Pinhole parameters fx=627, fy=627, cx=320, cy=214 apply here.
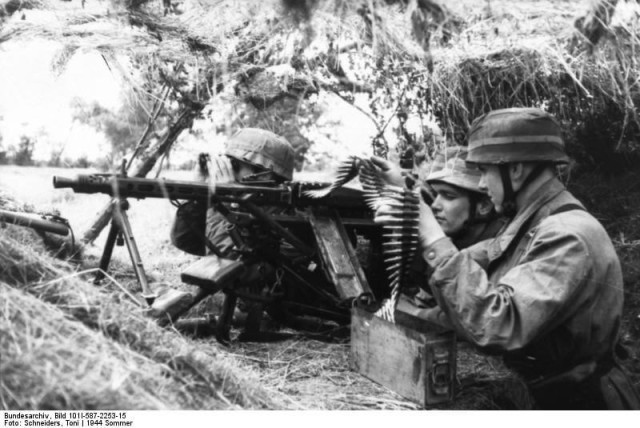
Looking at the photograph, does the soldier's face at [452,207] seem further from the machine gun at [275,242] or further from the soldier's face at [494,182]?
the soldier's face at [494,182]

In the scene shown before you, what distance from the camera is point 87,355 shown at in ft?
8.60

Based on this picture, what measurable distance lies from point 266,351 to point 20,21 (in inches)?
110

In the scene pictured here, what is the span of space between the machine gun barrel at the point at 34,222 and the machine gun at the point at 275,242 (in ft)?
1.21

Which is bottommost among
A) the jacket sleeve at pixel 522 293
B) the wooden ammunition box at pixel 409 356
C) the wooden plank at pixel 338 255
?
the wooden ammunition box at pixel 409 356

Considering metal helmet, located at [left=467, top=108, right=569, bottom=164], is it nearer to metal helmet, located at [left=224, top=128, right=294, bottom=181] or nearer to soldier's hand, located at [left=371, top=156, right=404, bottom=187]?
soldier's hand, located at [left=371, top=156, right=404, bottom=187]

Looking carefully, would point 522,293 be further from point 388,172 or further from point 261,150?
point 261,150

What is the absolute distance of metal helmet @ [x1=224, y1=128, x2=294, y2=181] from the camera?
18.4ft

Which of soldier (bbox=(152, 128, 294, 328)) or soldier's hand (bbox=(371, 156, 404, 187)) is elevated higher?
soldier's hand (bbox=(371, 156, 404, 187))

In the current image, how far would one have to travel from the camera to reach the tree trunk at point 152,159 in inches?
248

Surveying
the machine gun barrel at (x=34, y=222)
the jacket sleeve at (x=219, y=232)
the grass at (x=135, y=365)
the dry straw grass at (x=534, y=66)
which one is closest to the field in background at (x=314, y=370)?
the grass at (x=135, y=365)

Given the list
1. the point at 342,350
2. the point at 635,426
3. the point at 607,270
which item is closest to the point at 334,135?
the point at 342,350

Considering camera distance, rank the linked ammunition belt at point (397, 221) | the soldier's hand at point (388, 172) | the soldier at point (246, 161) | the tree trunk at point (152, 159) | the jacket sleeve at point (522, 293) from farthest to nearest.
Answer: the tree trunk at point (152, 159) < the soldier at point (246, 161) < the soldier's hand at point (388, 172) < the linked ammunition belt at point (397, 221) < the jacket sleeve at point (522, 293)

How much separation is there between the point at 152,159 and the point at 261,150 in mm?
1654

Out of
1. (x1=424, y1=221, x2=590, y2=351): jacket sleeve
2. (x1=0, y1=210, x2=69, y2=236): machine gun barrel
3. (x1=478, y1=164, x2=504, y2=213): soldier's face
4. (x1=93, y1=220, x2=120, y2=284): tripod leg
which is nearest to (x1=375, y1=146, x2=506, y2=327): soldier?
(x1=478, y1=164, x2=504, y2=213): soldier's face
